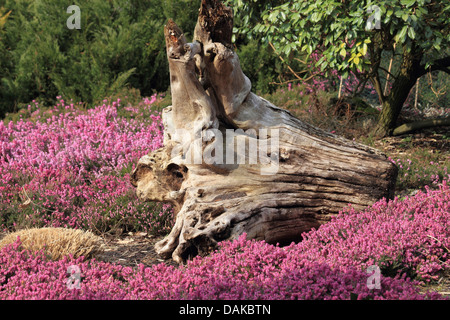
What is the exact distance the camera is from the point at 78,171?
6.86 metres

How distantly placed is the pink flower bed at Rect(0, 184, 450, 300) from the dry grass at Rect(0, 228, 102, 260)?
0.35 feet

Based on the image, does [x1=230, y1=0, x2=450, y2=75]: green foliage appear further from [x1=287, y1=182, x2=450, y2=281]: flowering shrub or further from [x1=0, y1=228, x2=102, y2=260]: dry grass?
[x1=0, y1=228, x2=102, y2=260]: dry grass

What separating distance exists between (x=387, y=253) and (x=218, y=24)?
2683 millimetres

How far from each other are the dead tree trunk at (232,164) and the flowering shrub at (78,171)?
2.31 feet

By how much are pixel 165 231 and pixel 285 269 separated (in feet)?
7.42

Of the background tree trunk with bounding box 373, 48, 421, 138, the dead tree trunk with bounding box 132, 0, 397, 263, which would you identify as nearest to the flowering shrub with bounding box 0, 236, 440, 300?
the dead tree trunk with bounding box 132, 0, 397, 263

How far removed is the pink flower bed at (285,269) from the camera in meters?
3.45

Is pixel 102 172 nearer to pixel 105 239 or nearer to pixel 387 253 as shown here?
pixel 105 239

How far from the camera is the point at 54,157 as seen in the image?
6.94m

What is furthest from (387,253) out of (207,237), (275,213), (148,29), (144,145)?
(148,29)
